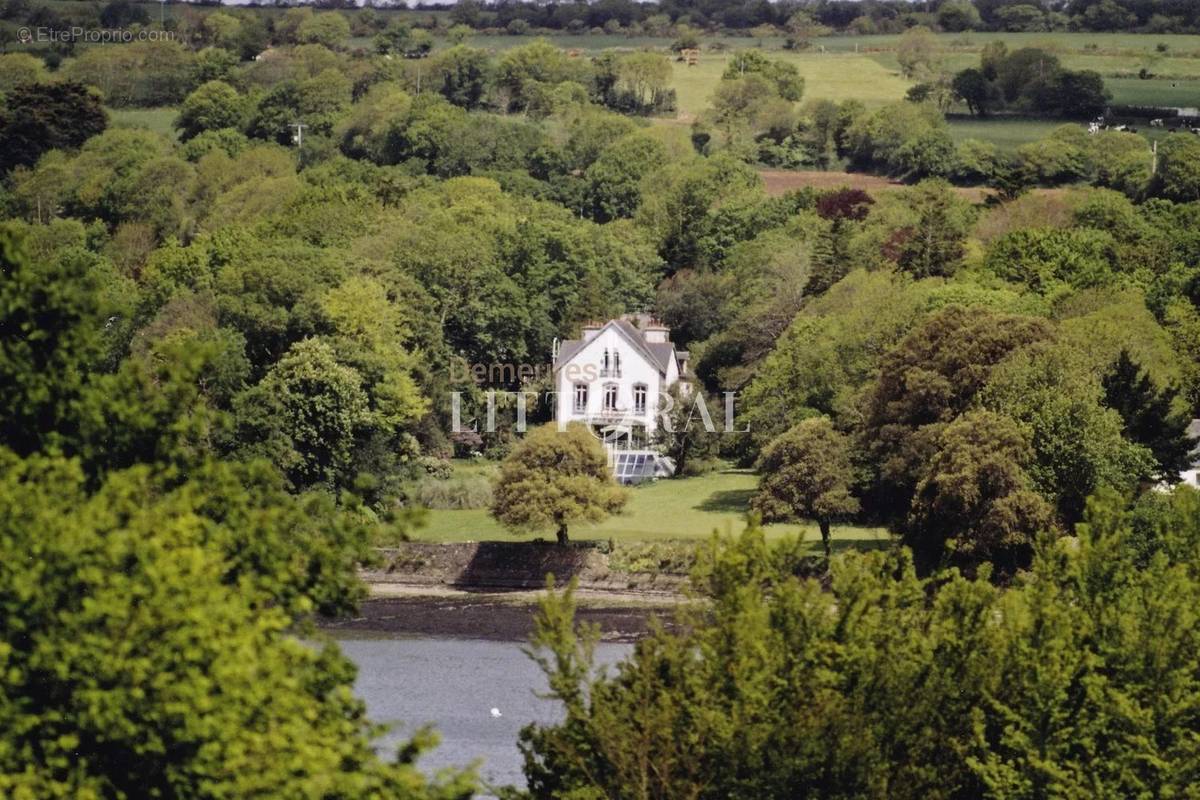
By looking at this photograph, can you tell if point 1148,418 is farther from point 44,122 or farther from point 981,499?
point 44,122

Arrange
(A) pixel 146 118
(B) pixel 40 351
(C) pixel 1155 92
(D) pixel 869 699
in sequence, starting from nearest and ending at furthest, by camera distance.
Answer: (B) pixel 40 351 < (D) pixel 869 699 < (A) pixel 146 118 < (C) pixel 1155 92

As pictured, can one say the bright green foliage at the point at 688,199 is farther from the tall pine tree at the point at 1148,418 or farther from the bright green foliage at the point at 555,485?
the tall pine tree at the point at 1148,418

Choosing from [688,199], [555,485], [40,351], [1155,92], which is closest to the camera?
[40,351]

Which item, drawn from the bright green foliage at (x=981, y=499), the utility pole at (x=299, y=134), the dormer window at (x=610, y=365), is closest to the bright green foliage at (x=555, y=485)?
the bright green foliage at (x=981, y=499)

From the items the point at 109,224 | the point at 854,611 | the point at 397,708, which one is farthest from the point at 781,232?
the point at 854,611

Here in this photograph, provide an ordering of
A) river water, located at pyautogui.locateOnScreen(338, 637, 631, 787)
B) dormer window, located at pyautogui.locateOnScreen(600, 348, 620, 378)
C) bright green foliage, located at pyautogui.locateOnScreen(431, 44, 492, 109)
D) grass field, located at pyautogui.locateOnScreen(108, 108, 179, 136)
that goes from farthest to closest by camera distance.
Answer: bright green foliage, located at pyautogui.locateOnScreen(431, 44, 492, 109) < grass field, located at pyautogui.locateOnScreen(108, 108, 179, 136) < dormer window, located at pyautogui.locateOnScreen(600, 348, 620, 378) < river water, located at pyautogui.locateOnScreen(338, 637, 631, 787)

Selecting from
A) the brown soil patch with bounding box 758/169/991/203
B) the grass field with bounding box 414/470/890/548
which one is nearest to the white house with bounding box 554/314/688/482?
the grass field with bounding box 414/470/890/548

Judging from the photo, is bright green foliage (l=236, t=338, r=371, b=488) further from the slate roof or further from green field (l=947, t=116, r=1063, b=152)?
green field (l=947, t=116, r=1063, b=152)

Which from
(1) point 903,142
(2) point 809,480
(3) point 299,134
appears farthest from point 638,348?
(3) point 299,134
